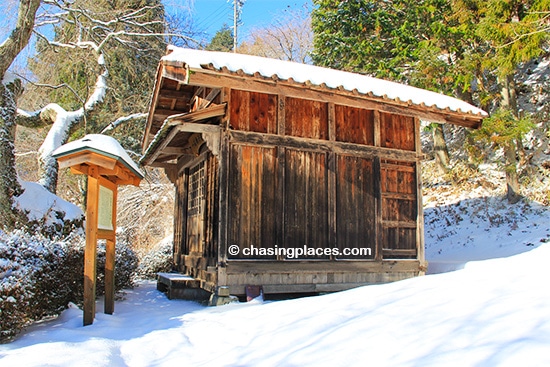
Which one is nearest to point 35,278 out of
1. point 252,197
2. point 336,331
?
point 252,197

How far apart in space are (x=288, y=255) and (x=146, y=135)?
6457 mm

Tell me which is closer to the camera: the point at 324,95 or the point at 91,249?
the point at 91,249

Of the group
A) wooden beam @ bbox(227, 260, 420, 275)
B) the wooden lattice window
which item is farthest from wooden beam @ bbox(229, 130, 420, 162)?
wooden beam @ bbox(227, 260, 420, 275)

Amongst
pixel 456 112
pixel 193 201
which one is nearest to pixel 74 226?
pixel 193 201

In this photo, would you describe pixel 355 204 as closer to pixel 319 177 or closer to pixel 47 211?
pixel 319 177

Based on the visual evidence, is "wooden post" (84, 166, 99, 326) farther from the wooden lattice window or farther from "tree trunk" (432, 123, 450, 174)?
"tree trunk" (432, 123, 450, 174)

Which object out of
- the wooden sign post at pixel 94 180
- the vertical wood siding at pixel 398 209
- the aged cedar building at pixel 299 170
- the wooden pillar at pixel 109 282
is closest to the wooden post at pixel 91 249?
the wooden sign post at pixel 94 180

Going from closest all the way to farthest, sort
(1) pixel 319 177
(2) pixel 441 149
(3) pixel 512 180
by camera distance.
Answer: (1) pixel 319 177, (3) pixel 512 180, (2) pixel 441 149

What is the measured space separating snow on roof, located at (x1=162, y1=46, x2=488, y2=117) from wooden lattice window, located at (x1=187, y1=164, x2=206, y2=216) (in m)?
2.82

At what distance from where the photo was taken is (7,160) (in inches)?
433

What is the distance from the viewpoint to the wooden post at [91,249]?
20.3 feet

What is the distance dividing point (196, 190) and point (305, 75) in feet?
12.9

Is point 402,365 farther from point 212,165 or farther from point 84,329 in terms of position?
point 212,165

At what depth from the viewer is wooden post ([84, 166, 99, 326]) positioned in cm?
619
